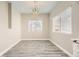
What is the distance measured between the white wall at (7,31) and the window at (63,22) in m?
1.17

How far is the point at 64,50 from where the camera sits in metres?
3.39

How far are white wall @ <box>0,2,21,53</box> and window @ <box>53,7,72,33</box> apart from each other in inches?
46.0

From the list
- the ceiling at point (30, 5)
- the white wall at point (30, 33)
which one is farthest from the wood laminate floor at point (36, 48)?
the ceiling at point (30, 5)

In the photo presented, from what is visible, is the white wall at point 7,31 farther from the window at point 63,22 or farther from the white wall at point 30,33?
the window at point 63,22

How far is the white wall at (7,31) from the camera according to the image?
319 cm

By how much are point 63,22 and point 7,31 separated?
1771 mm

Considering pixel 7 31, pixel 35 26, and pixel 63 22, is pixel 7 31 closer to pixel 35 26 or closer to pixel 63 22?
pixel 35 26

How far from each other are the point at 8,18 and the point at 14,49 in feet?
3.09

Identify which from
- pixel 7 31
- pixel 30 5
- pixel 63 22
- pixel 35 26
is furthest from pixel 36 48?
pixel 30 5

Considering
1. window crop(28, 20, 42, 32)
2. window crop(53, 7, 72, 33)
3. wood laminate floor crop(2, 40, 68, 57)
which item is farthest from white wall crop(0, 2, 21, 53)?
window crop(53, 7, 72, 33)

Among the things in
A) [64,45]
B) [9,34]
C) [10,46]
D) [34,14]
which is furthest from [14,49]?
[64,45]

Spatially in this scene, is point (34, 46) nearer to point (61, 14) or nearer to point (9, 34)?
point (9, 34)

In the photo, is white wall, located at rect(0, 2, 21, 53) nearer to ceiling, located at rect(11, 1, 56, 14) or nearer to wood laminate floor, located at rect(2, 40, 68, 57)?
wood laminate floor, located at rect(2, 40, 68, 57)

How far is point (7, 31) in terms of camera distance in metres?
3.66
